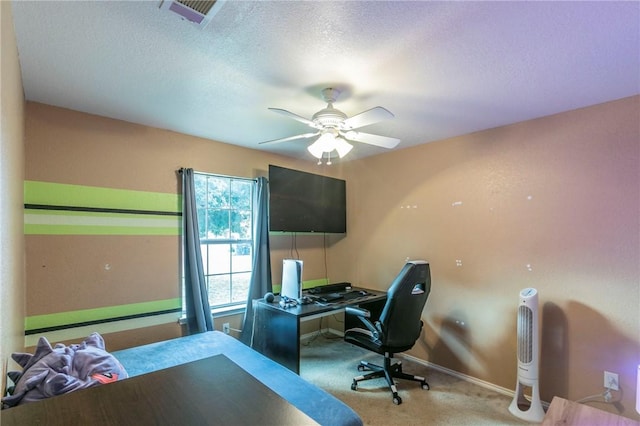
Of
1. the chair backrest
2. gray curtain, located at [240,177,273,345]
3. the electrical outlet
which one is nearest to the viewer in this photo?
the electrical outlet

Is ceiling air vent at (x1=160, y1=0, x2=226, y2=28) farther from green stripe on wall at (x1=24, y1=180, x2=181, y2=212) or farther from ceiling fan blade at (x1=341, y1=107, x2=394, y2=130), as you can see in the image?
green stripe on wall at (x1=24, y1=180, x2=181, y2=212)

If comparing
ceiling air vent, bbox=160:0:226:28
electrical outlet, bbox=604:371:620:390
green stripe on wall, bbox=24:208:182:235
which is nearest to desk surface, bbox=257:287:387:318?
green stripe on wall, bbox=24:208:182:235

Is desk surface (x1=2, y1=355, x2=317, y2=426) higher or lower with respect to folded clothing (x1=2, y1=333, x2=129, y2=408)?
higher

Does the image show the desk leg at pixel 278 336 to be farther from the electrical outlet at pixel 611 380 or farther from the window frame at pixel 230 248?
the electrical outlet at pixel 611 380

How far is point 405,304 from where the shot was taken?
259 cm

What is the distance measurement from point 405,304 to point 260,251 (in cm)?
168

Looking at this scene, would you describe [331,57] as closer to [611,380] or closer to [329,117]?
[329,117]

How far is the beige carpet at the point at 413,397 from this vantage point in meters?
2.34

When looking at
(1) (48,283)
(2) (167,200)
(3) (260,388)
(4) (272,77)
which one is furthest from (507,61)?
(1) (48,283)

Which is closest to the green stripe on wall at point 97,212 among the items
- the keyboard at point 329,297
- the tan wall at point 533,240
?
the keyboard at point 329,297

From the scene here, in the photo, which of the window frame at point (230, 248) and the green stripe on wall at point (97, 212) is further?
the window frame at point (230, 248)

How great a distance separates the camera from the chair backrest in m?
2.55

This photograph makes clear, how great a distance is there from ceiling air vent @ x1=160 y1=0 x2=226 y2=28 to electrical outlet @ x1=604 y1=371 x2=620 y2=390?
10.9ft

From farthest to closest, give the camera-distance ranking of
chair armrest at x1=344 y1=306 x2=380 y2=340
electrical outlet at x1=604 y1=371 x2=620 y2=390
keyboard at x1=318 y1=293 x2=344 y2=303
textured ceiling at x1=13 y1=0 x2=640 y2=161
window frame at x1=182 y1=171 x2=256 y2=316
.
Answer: window frame at x1=182 y1=171 x2=256 y2=316 < keyboard at x1=318 y1=293 x2=344 y2=303 < chair armrest at x1=344 y1=306 x2=380 y2=340 < electrical outlet at x1=604 y1=371 x2=620 y2=390 < textured ceiling at x1=13 y1=0 x2=640 y2=161
